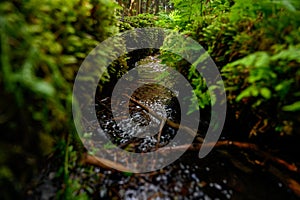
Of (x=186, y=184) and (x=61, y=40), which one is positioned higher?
(x=61, y=40)

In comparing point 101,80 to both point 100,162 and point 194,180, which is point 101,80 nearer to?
point 100,162

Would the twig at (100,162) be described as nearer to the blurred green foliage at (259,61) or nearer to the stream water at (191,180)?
the stream water at (191,180)

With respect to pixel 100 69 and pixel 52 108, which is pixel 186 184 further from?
pixel 100 69

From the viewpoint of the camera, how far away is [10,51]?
1111mm

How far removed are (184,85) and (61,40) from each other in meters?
1.65

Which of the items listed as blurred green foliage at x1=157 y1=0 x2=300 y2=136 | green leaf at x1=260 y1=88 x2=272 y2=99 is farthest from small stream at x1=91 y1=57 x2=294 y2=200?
green leaf at x1=260 y1=88 x2=272 y2=99

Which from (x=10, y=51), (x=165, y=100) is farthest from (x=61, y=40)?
(x=165, y=100)

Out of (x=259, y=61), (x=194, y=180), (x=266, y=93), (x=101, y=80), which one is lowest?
(x=194, y=180)

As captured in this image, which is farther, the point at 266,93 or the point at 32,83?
the point at 266,93

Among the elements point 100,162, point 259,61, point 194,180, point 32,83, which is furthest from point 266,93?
point 32,83

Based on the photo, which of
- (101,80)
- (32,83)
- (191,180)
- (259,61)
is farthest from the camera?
(101,80)

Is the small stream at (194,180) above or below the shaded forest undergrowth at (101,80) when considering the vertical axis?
below

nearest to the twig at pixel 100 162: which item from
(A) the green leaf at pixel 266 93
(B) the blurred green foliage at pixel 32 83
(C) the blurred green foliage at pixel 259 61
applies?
(B) the blurred green foliage at pixel 32 83

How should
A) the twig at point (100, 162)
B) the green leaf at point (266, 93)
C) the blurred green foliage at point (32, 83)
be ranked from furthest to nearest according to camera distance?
the twig at point (100, 162), the green leaf at point (266, 93), the blurred green foliage at point (32, 83)
